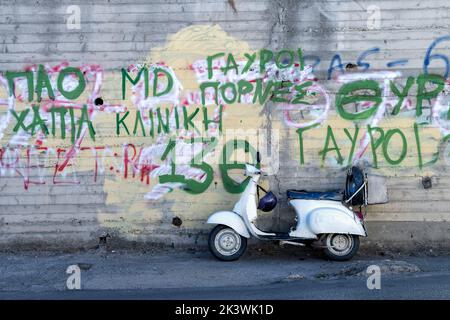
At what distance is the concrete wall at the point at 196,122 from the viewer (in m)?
8.70

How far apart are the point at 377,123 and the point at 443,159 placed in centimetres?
100

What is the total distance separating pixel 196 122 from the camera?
348 inches

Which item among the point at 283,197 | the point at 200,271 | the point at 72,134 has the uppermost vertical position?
the point at 72,134

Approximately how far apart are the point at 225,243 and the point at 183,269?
0.66 meters

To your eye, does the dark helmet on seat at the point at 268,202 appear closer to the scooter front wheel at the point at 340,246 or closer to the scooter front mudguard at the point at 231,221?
the scooter front mudguard at the point at 231,221

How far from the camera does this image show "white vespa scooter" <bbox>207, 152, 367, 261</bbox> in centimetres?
806

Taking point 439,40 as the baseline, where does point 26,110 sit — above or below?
below

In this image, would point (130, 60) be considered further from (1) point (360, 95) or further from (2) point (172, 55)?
(1) point (360, 95)

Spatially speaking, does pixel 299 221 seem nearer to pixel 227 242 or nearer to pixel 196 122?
pixel 227 242

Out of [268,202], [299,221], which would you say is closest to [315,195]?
[299,221]

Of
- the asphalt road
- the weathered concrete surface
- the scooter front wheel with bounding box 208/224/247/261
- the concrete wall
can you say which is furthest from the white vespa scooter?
the asphalt road

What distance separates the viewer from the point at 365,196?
8203 millimetres

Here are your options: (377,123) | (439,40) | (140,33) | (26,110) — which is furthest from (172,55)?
(439,40)

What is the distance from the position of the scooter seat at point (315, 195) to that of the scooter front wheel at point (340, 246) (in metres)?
0.47
